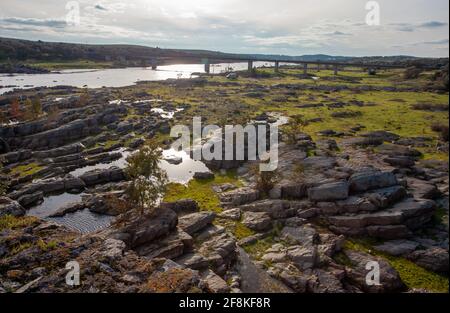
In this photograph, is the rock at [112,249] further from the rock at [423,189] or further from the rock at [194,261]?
the rock at [423,189]

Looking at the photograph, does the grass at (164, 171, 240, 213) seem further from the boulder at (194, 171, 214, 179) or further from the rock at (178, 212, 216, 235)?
the rock at (178, 212, 216, 235)

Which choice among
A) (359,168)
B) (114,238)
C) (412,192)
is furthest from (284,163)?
(114,238)

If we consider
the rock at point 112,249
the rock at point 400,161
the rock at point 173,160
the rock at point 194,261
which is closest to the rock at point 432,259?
the rock at point 400,161

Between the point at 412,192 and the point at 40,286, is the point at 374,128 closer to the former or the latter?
the point at 412,192

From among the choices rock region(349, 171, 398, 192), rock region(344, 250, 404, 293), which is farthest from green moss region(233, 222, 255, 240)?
rock region(349, 171, 398, 192)

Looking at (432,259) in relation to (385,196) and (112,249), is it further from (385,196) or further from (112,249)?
(112,249)

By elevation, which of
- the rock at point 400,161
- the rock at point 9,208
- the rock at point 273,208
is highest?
the rock at point 400,161
